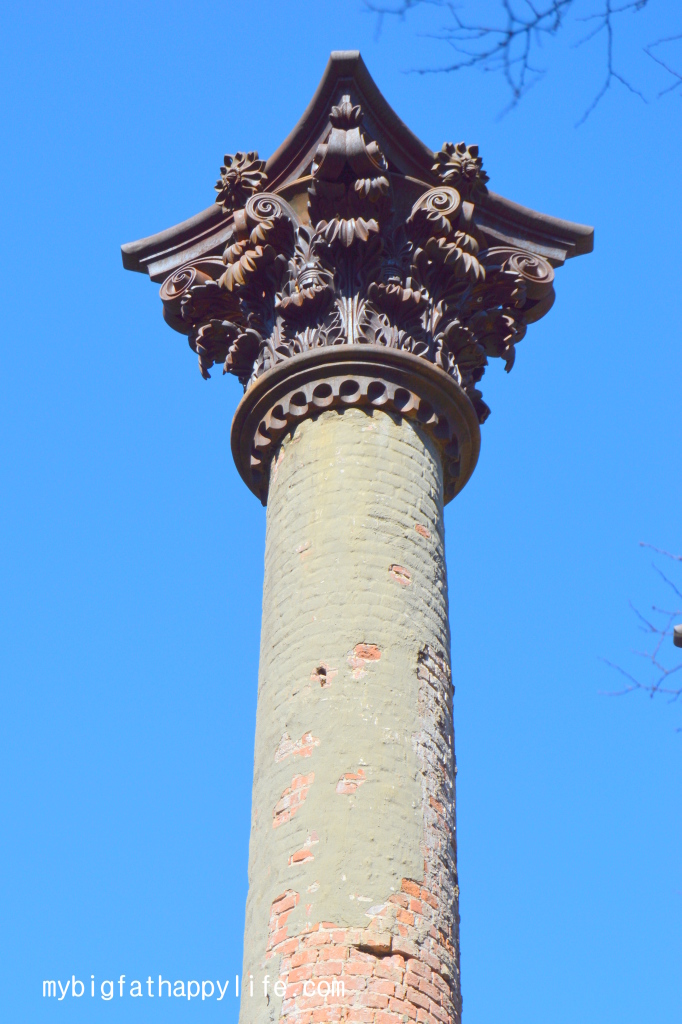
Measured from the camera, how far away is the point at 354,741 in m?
6.55

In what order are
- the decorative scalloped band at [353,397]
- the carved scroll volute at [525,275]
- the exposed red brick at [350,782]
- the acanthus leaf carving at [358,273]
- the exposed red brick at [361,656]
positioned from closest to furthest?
the exposed red brick at [350,782] → the exposed red brick at [361,656] → the decorative scalloped band at [353,397] → the acanthus leaf carving at [358,273] → the carved scroll volute at [525,275]

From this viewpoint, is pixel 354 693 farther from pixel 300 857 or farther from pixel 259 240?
pixel 259 240

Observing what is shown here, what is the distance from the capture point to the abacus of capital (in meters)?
6.14

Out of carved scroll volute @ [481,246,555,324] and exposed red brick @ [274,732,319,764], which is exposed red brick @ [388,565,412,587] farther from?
carved scroll volute @ [481,246,555,324]

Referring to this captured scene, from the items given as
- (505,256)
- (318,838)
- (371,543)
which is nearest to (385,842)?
(318,838)

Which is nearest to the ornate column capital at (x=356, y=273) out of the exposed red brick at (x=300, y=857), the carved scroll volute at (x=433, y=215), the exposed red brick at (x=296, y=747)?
the carved scroll volute at (x=433, y=215)

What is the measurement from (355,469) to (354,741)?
5.56 ft

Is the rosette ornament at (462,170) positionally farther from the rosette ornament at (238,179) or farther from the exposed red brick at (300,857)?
the exposed red brick at (300,857)

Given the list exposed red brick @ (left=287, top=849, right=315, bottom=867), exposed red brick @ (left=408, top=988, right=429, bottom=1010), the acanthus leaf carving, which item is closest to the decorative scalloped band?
the acanthus leaf carving

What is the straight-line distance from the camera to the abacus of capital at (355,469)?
6.14m

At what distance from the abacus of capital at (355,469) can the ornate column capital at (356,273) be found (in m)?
0.01

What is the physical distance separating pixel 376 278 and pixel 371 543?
184 cm

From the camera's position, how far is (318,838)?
6.29 meters

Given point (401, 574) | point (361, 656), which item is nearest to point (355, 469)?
point (401, 574)
